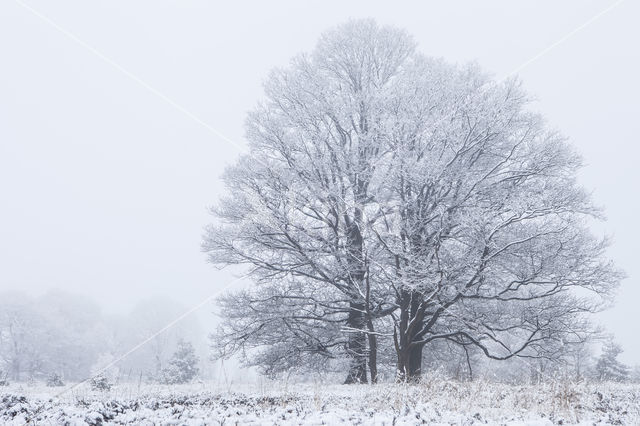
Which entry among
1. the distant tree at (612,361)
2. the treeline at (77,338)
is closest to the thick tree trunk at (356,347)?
the treeline at (77,338)

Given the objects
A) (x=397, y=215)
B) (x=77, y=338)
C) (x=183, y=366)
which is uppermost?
(x=397, y=215)

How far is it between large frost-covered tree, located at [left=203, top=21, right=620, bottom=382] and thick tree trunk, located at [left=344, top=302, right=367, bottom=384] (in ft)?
0.15

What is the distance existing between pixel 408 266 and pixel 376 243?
8.28 feet

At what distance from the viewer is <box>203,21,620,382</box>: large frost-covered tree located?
1036 centimetres

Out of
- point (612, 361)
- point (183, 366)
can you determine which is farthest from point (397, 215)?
point (612, 361)

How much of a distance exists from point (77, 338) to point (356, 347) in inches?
1631

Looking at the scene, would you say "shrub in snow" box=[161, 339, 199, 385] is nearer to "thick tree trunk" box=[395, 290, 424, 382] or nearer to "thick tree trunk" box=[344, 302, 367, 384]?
"thick tree trunk" box=[344, 302, 367, 384]

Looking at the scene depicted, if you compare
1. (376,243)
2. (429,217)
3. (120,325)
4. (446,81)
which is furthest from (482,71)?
(120,325)

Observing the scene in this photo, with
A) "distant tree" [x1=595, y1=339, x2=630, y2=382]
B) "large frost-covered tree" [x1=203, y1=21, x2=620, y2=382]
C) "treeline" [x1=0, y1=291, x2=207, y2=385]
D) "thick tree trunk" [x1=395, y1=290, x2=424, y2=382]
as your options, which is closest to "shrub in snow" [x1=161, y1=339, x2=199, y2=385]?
"treeline" [x1=0, y1=291, x2=207, y2=385]

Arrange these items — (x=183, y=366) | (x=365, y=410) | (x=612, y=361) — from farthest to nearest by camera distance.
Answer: (x=183, y=366) → (x=612, y=361) → (x=365, y=410)

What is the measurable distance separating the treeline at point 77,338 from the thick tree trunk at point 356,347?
15.9 m

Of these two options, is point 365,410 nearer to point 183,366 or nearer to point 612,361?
point 183,366

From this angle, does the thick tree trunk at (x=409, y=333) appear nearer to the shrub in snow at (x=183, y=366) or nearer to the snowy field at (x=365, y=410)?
the snowy field at (x=365, y=410)

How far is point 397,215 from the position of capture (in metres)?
11.5
